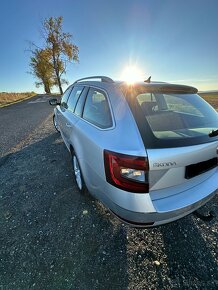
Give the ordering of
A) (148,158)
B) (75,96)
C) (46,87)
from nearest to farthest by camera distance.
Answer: (148,158) < (75,96) < (46,87)

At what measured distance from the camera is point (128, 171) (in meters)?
1.57

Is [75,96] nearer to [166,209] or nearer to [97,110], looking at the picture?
[97,110]

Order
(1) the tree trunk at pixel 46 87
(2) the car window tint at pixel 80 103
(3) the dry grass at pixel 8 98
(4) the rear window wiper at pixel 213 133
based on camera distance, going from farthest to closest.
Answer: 1. (1) the tree trunk at pixel 46 87
2. (3) the dry grass at pixel 8 98
3. (2) the car window tint at pixel 80 103
4. (4) the rear window wiper at pixel 213 133

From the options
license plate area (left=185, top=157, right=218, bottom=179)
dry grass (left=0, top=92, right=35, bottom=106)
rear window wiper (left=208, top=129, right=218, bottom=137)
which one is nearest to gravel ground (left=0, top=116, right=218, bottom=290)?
license plate area (left=185, top=157, right=218, bottom=179)

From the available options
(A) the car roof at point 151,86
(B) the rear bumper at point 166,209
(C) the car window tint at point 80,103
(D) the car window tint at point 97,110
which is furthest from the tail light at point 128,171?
(C) the car window tint at point 80,103

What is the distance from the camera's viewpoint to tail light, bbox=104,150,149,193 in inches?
59.8

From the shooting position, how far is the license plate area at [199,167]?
1.71 meters

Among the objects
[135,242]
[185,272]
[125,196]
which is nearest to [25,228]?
[135,242]

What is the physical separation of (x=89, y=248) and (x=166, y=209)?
102 cm

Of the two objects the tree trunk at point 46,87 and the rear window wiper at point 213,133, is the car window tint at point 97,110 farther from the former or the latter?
the tree trunk at point 46,87

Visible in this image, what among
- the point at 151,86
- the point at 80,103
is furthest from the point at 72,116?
the point at 151,86

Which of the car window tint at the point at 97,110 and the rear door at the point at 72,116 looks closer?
the car window tint at the point at 97,110

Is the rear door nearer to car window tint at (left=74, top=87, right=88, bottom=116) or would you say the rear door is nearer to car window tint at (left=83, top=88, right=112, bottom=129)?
car window tint at (left=74, top=87, right=88, bottom=116)

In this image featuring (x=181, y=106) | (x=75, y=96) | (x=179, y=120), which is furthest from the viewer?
(x=75, y=96)
